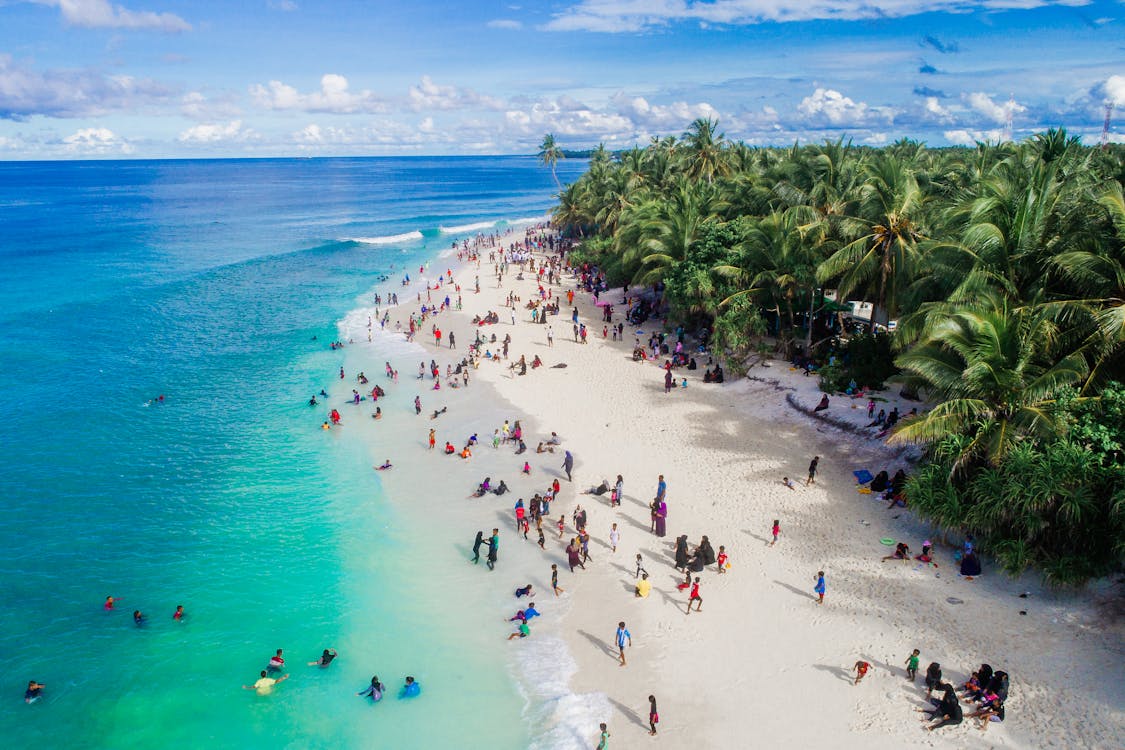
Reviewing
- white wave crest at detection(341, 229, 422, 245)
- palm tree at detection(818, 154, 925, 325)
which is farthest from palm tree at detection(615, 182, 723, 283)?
white wave crest at detection(341, 229, 422, 245)

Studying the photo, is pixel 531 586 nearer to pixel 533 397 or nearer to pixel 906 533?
pixel 906 533

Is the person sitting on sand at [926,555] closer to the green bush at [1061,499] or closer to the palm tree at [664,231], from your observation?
the green bush at [1061,499]

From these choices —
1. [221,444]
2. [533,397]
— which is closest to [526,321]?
[533,397]

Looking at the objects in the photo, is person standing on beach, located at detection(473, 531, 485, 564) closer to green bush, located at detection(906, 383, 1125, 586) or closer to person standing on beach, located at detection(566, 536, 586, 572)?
person standing on beach, located at detection(566, 536, 586, 572)

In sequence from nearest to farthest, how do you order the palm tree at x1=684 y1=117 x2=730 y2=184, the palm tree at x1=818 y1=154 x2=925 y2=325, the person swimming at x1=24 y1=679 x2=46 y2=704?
1. the person swimming at x1=24 y1=679 x2=46 y2=704
2. the palm tree at x1=818 y1=154 x2=925 y2=325
3. the palm tree at x1=684 y1=117 x2=730 y2=184

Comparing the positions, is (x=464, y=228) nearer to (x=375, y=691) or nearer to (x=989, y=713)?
(x=375, y=691)

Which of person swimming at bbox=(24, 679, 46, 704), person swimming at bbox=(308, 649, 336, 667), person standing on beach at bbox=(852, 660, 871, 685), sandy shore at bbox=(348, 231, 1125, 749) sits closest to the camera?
sandy shore at bbox=(348, 231, 1125, 749)

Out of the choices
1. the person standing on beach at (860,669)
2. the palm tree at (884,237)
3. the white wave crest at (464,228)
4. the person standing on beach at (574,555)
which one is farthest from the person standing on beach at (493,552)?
the white wave crest at (464,228)

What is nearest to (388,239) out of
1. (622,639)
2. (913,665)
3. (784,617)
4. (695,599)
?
(695,599)
